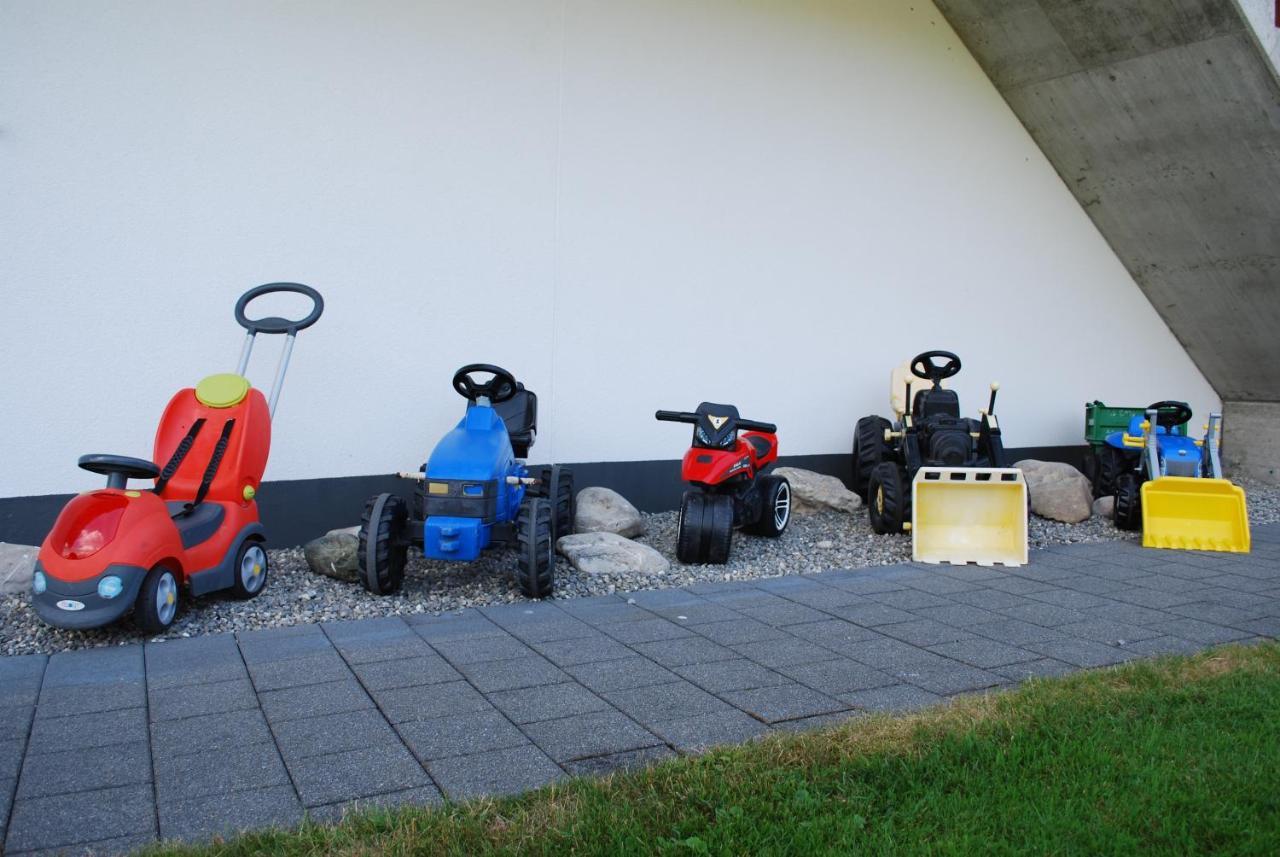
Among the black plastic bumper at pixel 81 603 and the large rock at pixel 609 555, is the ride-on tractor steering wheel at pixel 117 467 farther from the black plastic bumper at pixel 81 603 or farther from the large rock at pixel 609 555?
the large rock at pixel 609 555

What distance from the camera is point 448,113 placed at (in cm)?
665

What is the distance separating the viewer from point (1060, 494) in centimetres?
806

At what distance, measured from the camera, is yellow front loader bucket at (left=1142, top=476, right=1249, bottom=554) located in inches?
272

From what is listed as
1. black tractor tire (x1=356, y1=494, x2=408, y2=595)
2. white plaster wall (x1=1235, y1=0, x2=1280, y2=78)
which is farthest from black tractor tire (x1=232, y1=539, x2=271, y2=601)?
white plaster wall (x1=1235, y1=0, x2=1280, y2=78)

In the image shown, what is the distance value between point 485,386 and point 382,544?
1.07m

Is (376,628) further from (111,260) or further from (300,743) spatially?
(111,260)

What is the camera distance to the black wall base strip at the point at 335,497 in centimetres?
543

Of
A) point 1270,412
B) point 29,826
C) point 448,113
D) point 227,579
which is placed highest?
point 448,113

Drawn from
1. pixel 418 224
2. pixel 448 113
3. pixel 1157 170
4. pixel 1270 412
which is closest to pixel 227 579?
pixel 418 224

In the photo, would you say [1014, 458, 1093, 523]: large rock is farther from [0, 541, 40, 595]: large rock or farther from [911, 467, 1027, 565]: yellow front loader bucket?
[0, 541, 40, 595]: large rock

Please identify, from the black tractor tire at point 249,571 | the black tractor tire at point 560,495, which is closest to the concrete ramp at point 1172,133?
the black tractor tire at point 560,495

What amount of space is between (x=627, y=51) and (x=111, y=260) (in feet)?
12.6

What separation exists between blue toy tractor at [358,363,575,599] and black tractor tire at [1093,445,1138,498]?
5.87 meters

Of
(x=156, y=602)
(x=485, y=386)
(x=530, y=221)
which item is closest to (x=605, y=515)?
(x=485, y=386)
